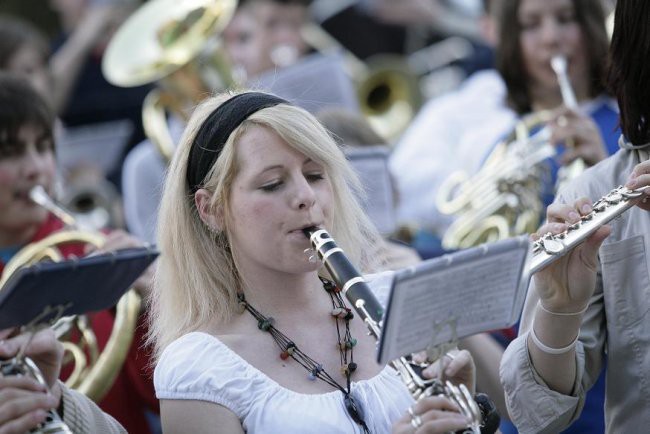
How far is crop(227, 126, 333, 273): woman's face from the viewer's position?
2953 millimetres

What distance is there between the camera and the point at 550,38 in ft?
16.5

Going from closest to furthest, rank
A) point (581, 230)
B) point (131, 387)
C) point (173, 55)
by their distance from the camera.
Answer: point (581, 230), point (131, 387), point (173, 55)

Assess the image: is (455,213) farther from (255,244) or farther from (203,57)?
(255,244)

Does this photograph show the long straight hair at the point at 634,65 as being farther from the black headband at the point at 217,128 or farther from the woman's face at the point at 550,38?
the woman's face at the point at 550,38

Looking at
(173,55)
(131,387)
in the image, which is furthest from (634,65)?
(173,55)

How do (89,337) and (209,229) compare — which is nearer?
(209,229)

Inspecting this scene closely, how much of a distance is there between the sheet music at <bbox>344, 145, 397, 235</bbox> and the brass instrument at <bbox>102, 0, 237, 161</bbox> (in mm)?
1412

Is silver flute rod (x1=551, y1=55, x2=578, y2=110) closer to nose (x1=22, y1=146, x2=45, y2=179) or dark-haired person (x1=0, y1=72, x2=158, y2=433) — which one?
dark-haired person (x1=0, y1=72, x2=158, y2=433)

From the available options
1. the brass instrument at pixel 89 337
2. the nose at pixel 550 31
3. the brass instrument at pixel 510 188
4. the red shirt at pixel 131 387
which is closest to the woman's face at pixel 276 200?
the brass instrument at pixel 89 337

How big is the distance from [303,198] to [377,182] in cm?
176

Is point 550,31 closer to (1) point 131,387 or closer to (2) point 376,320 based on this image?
(1) point 131,387

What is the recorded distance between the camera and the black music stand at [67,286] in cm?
253

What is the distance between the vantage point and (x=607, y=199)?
276 centimetres

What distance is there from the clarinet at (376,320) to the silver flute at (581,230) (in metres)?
0.33
